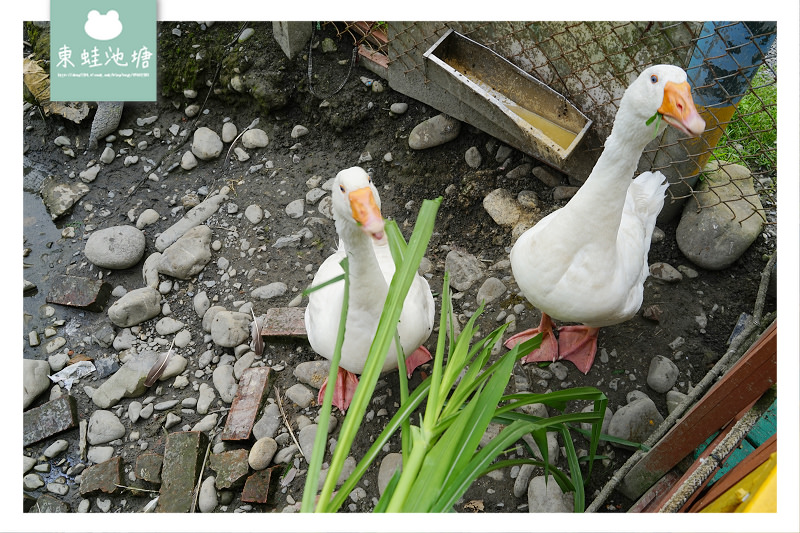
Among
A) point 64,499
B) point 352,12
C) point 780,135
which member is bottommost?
point 64,499

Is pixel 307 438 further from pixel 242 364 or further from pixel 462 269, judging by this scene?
pixel 462 269

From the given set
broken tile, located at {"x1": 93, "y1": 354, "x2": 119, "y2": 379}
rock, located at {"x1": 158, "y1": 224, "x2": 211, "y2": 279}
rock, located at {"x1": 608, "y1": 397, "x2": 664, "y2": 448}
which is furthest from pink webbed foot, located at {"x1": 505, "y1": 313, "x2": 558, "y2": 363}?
broken tile, located at {"x1": 93, "y1": 354, "x2": 119, "y2": 379}

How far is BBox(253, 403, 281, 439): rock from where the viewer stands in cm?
250

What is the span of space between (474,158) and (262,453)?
74.8 inches

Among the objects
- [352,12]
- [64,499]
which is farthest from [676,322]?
[64,499]

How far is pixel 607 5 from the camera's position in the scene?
5.47 feet

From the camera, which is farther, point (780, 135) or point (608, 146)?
point (608, 146)

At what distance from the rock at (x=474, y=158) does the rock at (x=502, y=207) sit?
0.22 metres

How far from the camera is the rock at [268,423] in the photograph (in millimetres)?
2498

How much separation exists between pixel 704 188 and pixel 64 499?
130 inches

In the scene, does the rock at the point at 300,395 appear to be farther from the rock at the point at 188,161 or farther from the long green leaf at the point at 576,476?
the rock at the point at 188,161

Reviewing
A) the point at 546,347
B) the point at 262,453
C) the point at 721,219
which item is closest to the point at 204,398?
the point at 262,453

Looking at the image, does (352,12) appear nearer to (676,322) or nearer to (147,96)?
(147,96)

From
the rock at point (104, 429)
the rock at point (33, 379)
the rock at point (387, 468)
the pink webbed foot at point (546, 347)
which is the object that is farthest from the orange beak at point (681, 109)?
the rock at point (33, 379)
